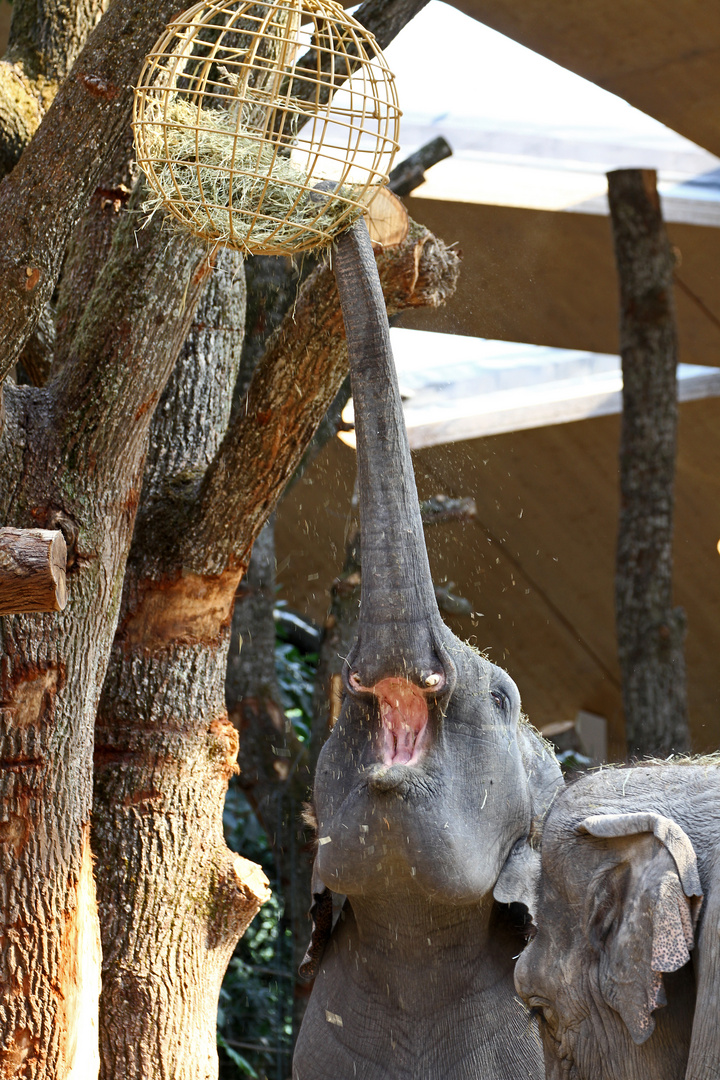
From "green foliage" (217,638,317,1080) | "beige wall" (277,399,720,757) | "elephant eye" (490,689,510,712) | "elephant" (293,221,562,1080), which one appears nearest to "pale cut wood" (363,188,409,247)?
"elephant" (293,221,562,1080)

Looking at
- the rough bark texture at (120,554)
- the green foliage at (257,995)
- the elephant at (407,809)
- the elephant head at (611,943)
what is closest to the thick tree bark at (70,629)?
the rough bark texture at (120,554)

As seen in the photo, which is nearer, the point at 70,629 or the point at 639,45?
the point at 70,629

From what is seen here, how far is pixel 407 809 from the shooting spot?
2.16 metres

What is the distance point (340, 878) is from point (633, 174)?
4592 millimetres

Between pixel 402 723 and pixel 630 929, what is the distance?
74cm

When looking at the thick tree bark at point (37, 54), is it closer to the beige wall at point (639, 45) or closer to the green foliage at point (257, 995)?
the beige wall at point (639, 45)

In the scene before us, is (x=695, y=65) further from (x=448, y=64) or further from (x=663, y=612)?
(x=663, y=612)

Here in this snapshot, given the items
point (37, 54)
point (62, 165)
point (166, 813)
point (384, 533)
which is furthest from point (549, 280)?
point (384, 533)

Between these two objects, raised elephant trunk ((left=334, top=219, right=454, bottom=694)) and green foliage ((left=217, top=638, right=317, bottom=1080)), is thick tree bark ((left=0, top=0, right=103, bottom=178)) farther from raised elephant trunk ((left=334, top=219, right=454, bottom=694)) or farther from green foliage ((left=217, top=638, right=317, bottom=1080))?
green foliage ((left=217, top=638, right=317, bottom=1080))

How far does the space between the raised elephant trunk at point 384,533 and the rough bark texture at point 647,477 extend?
3636 millimetres

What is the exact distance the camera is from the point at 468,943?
95.6 inches

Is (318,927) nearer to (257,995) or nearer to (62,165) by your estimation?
(62,165)

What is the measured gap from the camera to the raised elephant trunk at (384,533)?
214 centimetres

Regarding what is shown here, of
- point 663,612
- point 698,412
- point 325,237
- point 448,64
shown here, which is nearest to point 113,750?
point 325,237
